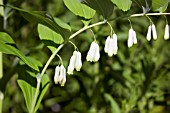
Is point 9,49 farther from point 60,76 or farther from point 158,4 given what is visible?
point 158,4

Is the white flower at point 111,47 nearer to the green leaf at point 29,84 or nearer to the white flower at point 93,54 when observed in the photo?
the white flower at point 93,54

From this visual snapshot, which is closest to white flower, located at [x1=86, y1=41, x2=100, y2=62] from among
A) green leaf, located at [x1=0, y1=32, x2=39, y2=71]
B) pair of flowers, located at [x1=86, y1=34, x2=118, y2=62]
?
pair of flowers, located at [x1=86, y1=34, x2=118, y2=62]

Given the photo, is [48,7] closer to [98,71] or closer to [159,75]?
[98,71]

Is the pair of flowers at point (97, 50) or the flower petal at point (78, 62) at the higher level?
the pair of flowers at point (97, 50)

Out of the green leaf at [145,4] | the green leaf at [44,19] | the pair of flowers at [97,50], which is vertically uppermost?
the green leaf at [145,4]

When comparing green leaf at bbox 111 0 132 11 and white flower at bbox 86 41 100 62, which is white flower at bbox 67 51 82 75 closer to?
white flower at bbox 86 41 100 62

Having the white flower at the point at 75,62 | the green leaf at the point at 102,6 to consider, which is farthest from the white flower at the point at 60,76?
the green leaf at the point at 102,6
